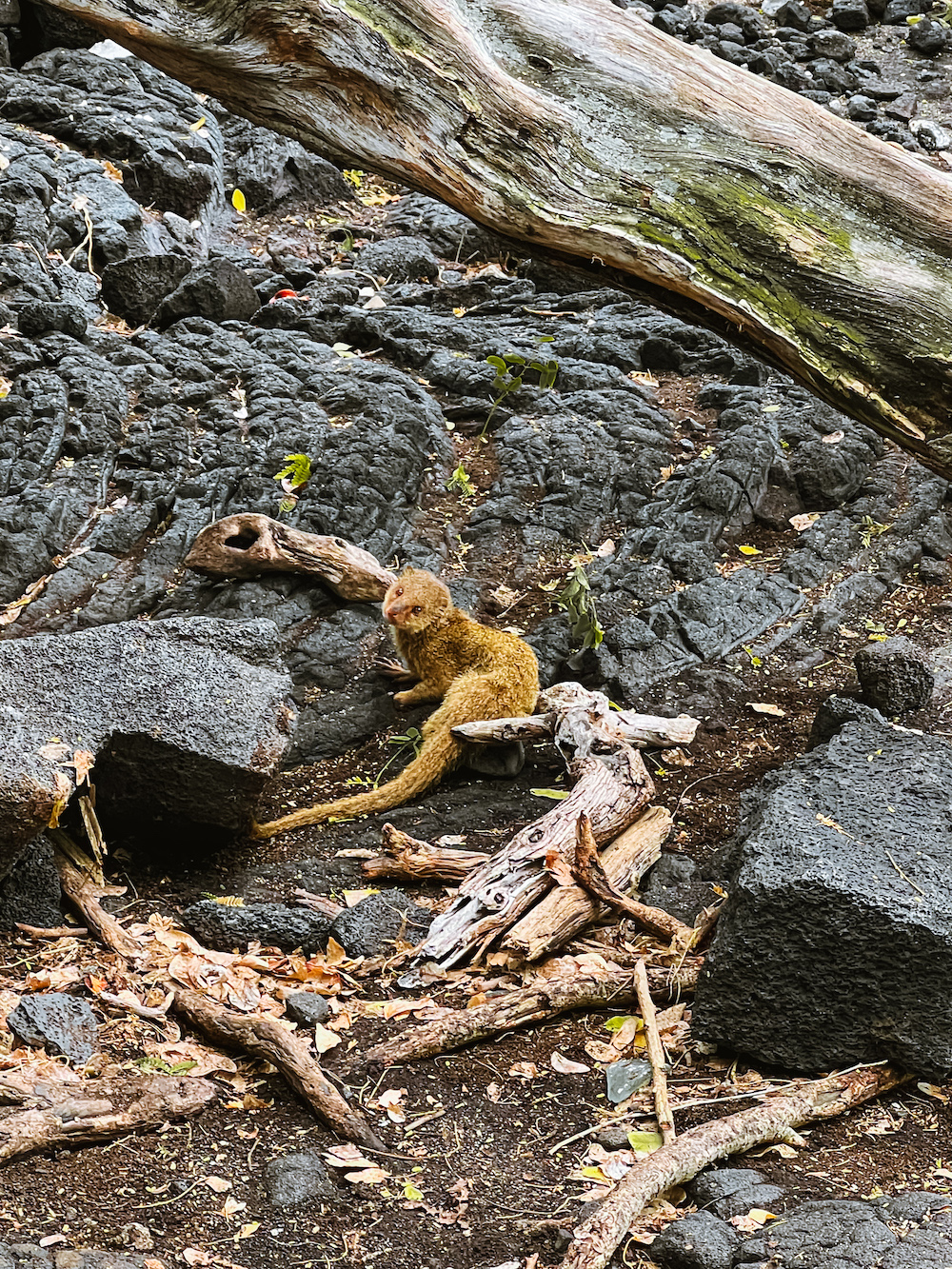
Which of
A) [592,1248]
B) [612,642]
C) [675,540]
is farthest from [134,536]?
[592,1248]

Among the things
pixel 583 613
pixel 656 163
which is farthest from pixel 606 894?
pixel 656 163

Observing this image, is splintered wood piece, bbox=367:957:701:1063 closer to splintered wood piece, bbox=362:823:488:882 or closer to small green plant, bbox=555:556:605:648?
splintered wood piece, bbox=362:823:488:882

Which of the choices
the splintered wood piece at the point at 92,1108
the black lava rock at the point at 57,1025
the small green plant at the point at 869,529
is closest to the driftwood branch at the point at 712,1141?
the splintered wood piece at the point at 92,1108

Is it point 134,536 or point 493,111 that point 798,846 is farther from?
point 134,536

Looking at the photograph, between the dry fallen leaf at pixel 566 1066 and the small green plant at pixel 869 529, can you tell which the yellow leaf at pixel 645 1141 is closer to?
the dry fallen leaf at pixel 566 1066

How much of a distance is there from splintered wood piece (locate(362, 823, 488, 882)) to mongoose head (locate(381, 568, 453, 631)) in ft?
3.76

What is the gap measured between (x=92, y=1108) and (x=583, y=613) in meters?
3.60

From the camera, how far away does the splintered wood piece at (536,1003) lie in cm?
367

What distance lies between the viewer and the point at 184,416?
7363mm

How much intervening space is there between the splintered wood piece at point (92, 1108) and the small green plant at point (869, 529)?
537 centimetres

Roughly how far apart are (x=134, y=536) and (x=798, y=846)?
432 centimetres

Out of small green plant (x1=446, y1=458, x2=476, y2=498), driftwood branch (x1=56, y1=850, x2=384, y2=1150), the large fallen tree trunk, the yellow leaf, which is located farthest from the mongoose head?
the yellow leaf

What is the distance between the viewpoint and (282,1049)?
345 cm

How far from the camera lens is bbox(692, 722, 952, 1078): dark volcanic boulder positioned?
11.3ft
